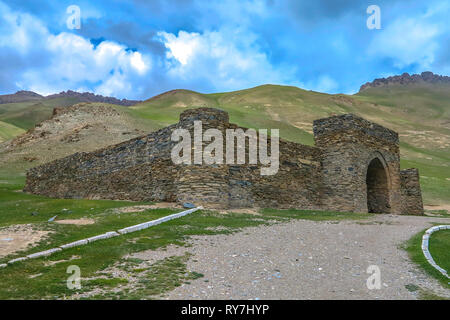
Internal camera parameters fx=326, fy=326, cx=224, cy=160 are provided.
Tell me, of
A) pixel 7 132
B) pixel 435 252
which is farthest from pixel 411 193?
pixel 7 132

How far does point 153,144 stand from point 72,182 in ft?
31.3

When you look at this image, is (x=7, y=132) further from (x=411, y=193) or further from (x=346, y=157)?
(x=411, y=193)

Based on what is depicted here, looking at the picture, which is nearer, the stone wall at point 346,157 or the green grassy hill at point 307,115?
the stone wall at point 346,157

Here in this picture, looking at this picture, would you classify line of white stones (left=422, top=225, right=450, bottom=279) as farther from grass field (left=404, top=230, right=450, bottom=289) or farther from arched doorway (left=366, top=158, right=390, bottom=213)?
arched doorway (left=366, top=158, right=390, bottom=213)

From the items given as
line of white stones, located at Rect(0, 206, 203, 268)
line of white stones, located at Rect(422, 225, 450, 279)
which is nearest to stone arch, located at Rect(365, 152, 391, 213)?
line of white stones, located at Rect(422, 225, 450, 279)

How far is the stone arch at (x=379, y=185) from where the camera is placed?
2221cm

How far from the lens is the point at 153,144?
18.1 meters

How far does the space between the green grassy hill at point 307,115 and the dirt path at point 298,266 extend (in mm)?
33131

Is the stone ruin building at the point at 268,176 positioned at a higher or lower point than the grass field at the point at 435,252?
higher

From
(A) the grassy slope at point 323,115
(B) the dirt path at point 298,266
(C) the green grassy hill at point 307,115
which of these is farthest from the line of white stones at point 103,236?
(C) the green grassy hill at point 307,115

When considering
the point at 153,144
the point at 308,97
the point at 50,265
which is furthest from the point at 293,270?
the point at 308,97

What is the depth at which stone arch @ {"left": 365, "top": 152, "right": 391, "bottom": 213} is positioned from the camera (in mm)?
22212

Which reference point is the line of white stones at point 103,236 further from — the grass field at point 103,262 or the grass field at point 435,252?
the grass field at point 435,252

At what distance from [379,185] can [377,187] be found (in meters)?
0.21
